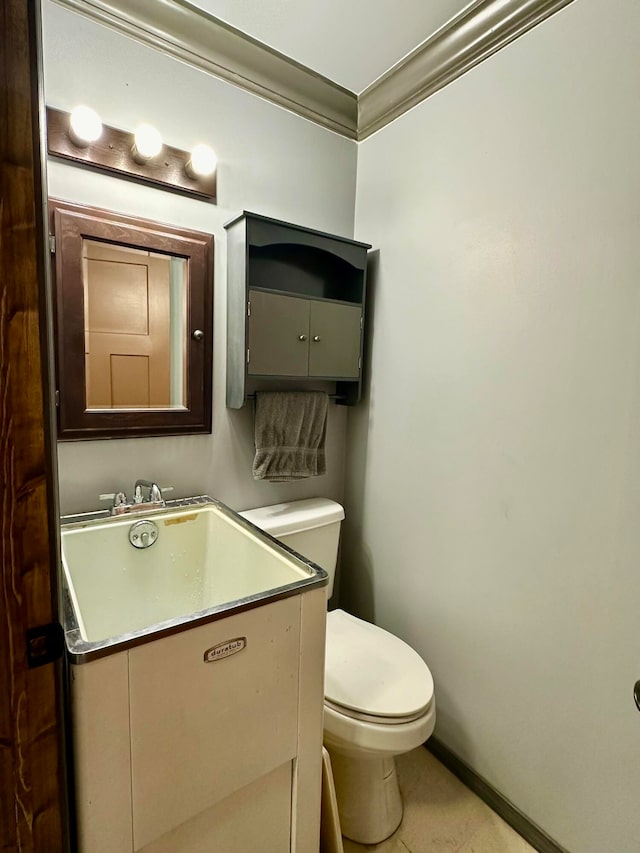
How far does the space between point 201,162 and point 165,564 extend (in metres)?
1.31

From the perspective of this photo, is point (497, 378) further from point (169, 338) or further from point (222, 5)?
point (222, 5)

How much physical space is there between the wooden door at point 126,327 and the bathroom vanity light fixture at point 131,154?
23cm

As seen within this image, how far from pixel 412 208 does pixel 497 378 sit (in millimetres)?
727

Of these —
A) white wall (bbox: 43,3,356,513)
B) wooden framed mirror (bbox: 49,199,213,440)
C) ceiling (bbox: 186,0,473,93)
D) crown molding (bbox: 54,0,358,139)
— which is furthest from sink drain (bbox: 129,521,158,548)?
ceiling (bbox: 186,0,473,93)

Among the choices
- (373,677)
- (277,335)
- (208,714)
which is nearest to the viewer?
(208,714)

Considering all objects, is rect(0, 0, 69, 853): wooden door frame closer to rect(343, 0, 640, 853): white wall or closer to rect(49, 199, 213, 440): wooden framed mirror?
rect(49, 199, 213, 440): wooden framed mirror

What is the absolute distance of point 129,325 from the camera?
139 centimetres

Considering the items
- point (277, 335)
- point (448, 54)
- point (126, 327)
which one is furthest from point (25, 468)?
point (448, 54)

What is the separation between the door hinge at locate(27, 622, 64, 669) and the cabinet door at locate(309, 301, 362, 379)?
1.17 meters

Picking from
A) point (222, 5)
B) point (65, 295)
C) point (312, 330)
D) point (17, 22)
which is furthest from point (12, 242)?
point (222, 5)

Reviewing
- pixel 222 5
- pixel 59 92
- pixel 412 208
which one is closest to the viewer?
pixel 59 92

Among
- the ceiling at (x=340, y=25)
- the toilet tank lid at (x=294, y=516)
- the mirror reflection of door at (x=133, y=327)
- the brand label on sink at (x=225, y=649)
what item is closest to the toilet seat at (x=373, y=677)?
the toilet tank lid at (x=294, y=516)

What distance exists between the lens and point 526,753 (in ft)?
4.15

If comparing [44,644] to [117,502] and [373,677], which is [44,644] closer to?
[117,502]
